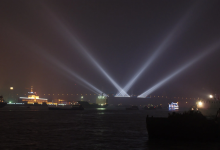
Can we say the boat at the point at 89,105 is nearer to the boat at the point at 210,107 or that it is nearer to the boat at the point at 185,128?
the boat at the point at 210,107

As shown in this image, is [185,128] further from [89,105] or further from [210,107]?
[89,105]

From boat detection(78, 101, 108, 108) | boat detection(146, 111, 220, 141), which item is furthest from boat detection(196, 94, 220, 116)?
boat detection(78, 101, 108, 108)

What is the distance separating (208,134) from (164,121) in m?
3.95

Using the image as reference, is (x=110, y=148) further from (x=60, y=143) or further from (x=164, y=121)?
(x=164, y=121)

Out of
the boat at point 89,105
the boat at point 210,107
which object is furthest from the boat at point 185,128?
the boat at point 89,105

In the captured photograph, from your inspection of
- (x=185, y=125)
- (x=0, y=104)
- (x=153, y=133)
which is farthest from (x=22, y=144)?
(x=0, y=104)

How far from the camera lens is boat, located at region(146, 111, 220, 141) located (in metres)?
23.8

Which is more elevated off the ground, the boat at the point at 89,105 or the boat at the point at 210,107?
the boat at the point at 89,105

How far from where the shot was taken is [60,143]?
74.0 feet

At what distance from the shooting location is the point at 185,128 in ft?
79.2

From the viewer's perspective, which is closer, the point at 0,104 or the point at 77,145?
the point at 77,145

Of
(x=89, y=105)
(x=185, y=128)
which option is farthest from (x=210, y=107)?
A: (x=89, y=105)

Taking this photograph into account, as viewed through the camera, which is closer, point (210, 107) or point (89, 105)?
point (210, 107)

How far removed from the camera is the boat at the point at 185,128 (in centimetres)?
2378
